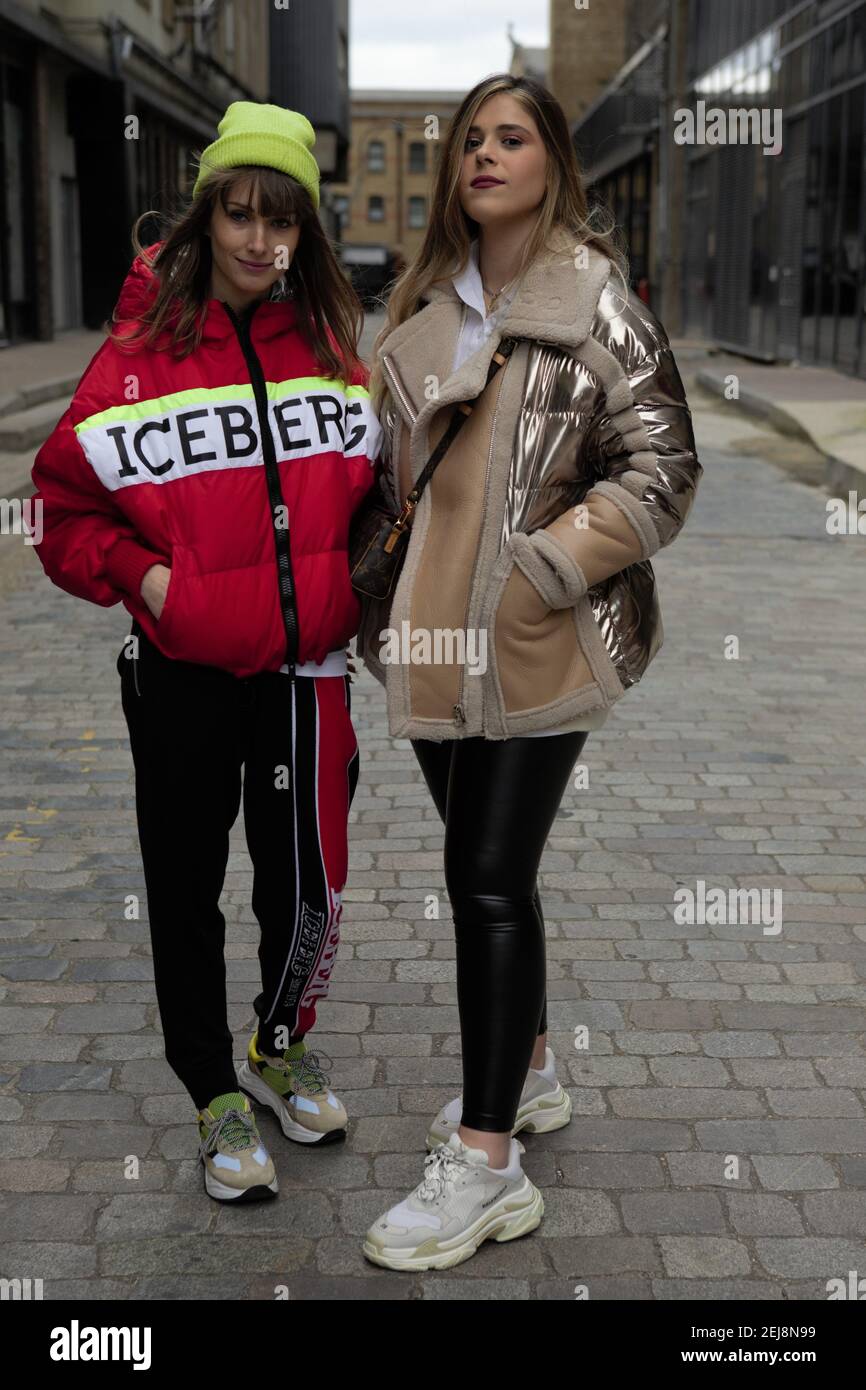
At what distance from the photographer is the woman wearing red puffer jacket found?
2822mm

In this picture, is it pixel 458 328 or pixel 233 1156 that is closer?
pixel 458 328

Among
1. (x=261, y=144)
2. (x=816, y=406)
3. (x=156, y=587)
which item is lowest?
(x=816, y=406)

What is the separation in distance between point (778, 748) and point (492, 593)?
3831mm

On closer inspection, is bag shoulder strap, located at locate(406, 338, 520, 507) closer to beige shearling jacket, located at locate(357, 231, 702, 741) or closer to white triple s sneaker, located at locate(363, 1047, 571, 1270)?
beige shearling jacket, located at locate(357, 231, 702, 741)

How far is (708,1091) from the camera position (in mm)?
3551

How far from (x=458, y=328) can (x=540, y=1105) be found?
1585mm

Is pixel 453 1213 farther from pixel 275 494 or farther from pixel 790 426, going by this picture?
pixel 790 426

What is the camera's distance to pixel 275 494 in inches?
112

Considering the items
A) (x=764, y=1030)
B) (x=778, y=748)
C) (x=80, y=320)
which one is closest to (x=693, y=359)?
(x=80, y=320)

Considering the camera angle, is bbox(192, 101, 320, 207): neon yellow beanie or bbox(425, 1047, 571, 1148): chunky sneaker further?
bbox(425, 1047, 571, 1148): chunky sneaker

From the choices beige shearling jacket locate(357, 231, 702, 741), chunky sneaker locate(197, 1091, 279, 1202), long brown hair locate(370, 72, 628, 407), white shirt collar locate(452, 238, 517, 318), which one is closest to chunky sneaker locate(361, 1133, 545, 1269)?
chunky sneaker locate(197, 1091, 279, 1202)

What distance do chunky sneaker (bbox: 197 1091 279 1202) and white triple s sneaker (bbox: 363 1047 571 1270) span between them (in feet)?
0.89

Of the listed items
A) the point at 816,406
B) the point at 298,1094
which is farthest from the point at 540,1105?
the point at 816,406

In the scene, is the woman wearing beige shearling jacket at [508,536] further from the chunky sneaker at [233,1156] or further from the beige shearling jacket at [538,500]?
the chunky sneaker at [233,1156]
